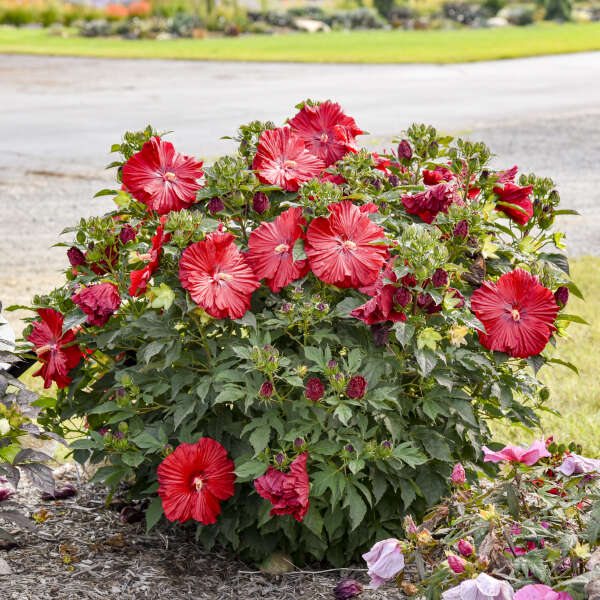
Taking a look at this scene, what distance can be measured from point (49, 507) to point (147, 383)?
76 cm

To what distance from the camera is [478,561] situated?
166cm

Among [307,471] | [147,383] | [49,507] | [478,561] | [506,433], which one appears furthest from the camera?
[506,433]

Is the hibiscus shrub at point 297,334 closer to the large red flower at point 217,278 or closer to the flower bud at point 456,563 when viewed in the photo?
the large red flower at point 217,278

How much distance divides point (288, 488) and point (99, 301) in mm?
Answer: 687

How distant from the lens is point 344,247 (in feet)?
7.11

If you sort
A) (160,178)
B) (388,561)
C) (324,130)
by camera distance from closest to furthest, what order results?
(388,561) → (160,178) → (324,130)

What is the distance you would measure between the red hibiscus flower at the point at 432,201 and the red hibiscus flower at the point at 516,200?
0.19 m

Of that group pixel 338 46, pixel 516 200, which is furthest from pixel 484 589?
pixel 338 46

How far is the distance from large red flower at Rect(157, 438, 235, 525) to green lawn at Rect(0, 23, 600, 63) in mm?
15949

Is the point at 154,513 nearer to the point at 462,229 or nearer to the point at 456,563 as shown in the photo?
the point at 456,563

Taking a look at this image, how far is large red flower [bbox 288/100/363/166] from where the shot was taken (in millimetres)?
2629

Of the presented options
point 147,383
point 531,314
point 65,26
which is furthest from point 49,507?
point 65,26

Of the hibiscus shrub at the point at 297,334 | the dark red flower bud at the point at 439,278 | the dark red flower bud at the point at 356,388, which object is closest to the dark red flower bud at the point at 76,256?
the hibiscus shrub at the point at 297,334

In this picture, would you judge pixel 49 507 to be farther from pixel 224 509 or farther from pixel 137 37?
pixel 137 37
